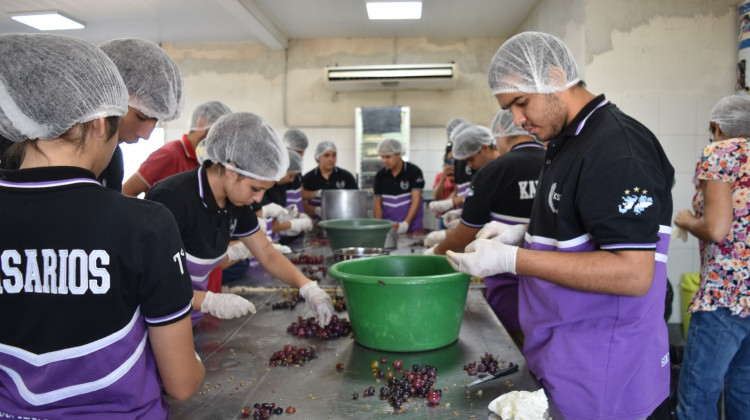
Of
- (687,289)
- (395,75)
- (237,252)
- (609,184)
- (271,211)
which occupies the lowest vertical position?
(687,289)

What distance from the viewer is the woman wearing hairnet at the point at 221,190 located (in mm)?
2000

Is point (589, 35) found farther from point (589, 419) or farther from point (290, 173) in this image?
point (589, 419)

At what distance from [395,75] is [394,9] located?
1.20 metres

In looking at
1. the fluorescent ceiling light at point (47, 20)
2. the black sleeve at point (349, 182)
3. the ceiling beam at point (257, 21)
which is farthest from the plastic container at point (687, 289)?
the fluorescent ceiling light at point (47, 20)

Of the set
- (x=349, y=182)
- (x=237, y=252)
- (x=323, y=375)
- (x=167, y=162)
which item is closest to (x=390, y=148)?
(x=349, y=182)

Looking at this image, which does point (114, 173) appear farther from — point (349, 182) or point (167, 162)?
point (349, 182)

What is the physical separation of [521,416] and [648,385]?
0.53 meters

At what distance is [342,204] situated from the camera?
5.04 m

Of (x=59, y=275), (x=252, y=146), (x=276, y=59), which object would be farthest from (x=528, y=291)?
(x=276, y=59)

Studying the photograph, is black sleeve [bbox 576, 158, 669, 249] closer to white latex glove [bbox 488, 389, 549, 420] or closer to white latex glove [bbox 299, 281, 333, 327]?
white latex glove [bbox 488, 389, 549, 420]

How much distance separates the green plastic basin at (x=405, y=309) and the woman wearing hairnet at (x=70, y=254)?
2.49ft

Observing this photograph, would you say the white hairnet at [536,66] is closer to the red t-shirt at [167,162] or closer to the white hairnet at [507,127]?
the white hairnet at [507,127]

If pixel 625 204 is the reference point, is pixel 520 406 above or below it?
below

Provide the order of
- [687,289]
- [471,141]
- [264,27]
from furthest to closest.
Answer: [264,27]
[687,289]
[471,141]
